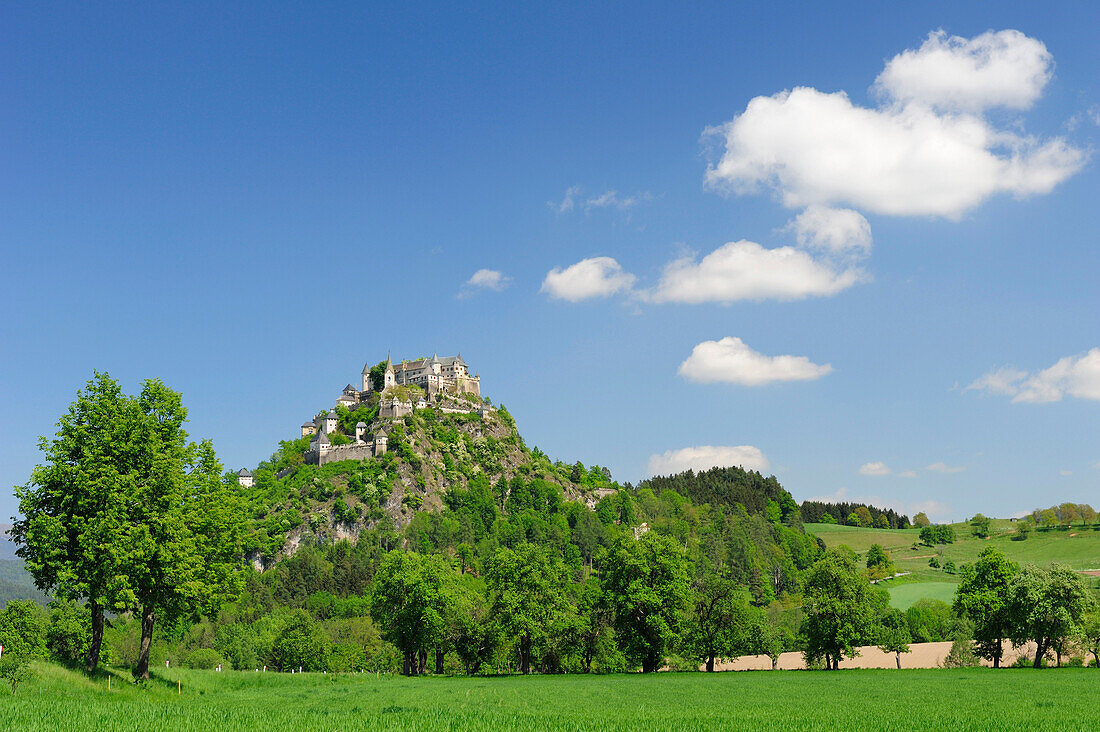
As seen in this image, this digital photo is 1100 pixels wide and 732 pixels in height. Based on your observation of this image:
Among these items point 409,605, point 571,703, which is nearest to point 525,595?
point 409,605

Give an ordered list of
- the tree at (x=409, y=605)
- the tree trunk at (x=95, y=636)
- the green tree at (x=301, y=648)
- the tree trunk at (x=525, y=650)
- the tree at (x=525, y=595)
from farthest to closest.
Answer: the green tree at (x=301, y=648), the tree trunk at (x=525, y=650), the tree at (x=525, y=595), the tree at (x=409, y=605), the tree trunk at (x=95, y=636)

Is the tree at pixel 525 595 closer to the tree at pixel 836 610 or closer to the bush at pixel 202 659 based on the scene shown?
the tree at pixel 836 610

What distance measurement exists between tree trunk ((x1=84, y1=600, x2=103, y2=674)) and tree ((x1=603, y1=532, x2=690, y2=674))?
4758 centimetres

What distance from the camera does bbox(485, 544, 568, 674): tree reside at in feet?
256

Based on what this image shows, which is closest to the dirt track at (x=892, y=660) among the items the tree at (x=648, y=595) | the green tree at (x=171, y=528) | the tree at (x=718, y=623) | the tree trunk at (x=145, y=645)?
the tree at (x=718, y=623)

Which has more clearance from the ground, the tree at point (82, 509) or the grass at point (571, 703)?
the tree at point (82, 509)

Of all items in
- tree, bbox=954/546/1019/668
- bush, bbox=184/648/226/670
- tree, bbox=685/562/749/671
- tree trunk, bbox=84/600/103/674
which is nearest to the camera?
tree trunk, bbox=84/600/103/674

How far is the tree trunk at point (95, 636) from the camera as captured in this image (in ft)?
133

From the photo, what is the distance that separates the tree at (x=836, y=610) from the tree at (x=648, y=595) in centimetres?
1383

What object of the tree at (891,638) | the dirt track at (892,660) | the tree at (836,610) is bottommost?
the dirt track at (892,660)

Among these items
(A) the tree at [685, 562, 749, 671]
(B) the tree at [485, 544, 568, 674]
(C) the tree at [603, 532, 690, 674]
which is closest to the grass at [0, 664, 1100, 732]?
(C) the tree at [603, 532, 690, 674]

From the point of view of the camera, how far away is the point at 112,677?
4019cm

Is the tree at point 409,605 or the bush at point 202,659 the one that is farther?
the bush at point 202,659

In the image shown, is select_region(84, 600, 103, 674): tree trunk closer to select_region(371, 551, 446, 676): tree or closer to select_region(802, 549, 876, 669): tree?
select_region(371, 551, 446, 676): tree
